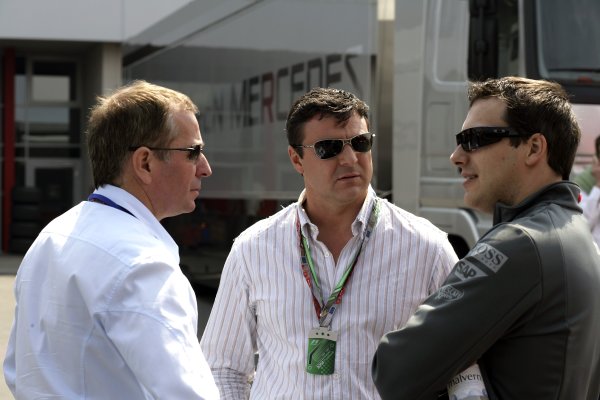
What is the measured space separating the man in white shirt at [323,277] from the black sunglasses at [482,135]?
0.52 meters

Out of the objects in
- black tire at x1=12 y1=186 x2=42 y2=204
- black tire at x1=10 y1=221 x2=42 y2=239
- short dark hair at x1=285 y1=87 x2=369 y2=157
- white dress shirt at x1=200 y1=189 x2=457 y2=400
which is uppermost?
short dark hair at x1=285 y1=87 x2=369 y2=157

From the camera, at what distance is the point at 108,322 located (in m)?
2.19

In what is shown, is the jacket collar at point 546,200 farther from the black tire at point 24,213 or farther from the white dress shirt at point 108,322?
the black tire at point 24,213

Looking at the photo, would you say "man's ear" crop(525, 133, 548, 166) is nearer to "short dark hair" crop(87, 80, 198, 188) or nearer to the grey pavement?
"short dark hair" crop(87, 80, 198, 188)

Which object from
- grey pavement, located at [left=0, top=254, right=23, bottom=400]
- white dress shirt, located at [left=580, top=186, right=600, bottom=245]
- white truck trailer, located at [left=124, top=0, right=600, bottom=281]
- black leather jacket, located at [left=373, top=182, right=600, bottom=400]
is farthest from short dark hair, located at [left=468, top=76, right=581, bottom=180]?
grey pavement, located at [left=0, top=254, right=23, bottom=400]

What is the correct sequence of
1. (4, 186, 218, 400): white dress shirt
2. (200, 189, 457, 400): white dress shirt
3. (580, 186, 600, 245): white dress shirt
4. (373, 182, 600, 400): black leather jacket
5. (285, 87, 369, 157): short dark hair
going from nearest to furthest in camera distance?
(4, 186, 218, 400): white dress shirt
(373, 182, 600, 400): black leather jacket
(200, 189, 457, 400): white dress shirt
(285, 87, 369, 157): short dark hair
(580, 186, 600, 245): white dress shirt

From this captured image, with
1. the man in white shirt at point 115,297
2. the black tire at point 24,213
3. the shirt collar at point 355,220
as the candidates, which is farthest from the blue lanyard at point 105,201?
the black tire at point 24,213

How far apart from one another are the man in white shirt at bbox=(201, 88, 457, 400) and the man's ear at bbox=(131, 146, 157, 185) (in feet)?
2.63

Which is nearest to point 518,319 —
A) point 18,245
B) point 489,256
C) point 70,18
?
point 489,256

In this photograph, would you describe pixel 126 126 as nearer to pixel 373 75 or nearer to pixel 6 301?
pixel 373 75

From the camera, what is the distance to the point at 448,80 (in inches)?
309

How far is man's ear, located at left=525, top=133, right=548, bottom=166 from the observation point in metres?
2.56

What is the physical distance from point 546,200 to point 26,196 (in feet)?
74.0

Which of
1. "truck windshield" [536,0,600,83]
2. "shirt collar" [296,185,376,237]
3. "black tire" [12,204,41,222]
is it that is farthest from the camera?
"black tire" [12,204,41,222]
